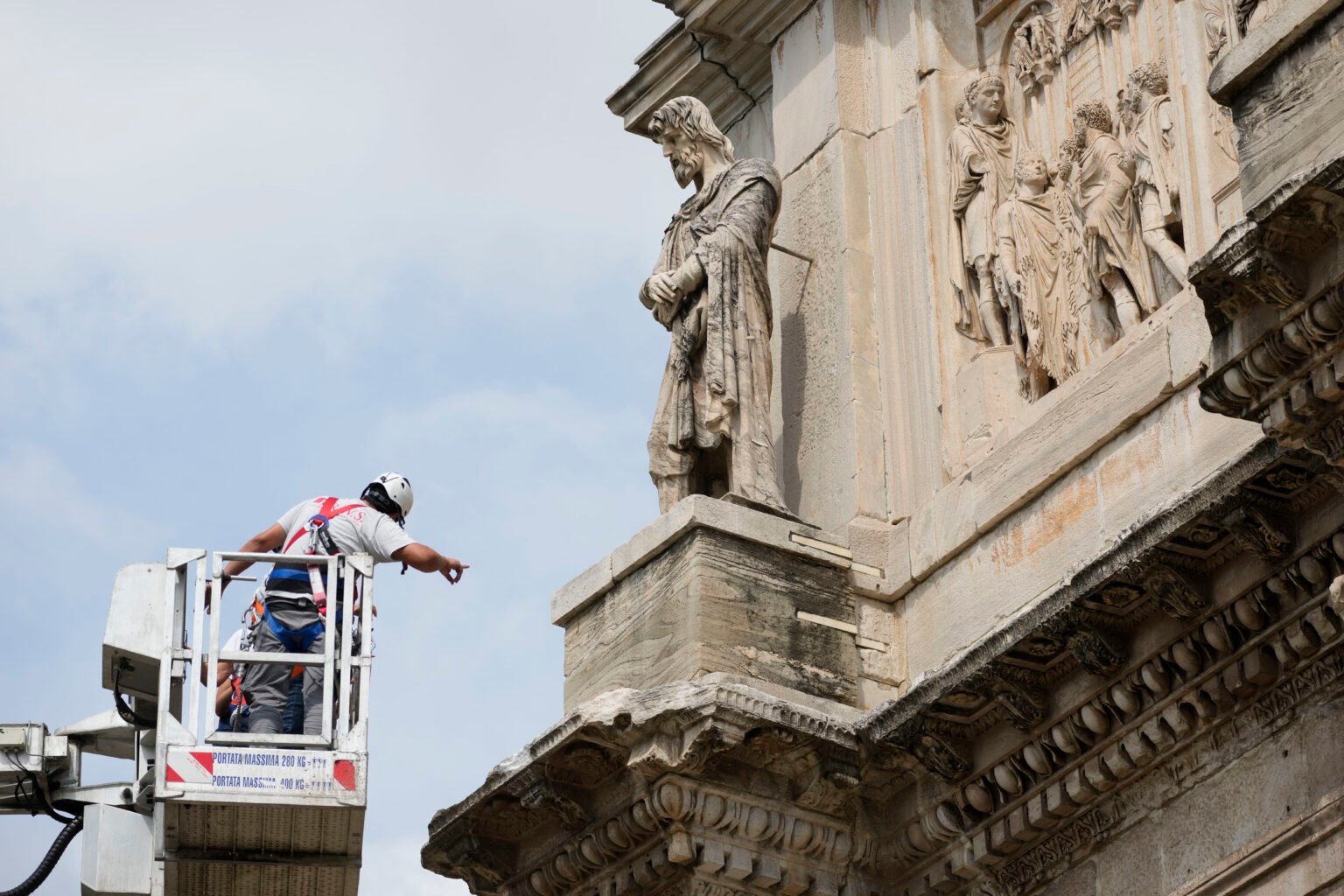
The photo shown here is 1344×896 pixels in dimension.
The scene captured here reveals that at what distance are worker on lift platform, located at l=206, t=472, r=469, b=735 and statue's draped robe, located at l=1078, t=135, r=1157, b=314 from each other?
9.52 feet

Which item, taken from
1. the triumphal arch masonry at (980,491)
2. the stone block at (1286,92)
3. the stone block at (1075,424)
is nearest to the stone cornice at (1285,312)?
the triumphal arch masonry at (980,491)

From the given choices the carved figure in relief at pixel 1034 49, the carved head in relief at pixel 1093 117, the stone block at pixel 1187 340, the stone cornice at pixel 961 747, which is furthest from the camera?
the carved figure in relief at pixel 1034 49

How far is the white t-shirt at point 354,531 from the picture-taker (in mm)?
11984

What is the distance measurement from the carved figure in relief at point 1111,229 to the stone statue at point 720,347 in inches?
55.7

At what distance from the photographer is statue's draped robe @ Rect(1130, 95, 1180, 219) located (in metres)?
11.5

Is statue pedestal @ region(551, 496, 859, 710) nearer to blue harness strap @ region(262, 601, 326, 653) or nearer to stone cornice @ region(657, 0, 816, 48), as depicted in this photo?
blue harness strap @ region(262, 601, 326, 653)

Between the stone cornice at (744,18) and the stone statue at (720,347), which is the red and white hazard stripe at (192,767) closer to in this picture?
the stone statue at (720,347)

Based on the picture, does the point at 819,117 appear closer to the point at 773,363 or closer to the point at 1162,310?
the point at 773,363

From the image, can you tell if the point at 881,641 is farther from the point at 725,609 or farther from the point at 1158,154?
the point at 1158,154

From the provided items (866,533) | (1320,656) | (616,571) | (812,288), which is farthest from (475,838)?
(1320,656)

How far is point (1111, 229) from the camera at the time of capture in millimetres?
11719

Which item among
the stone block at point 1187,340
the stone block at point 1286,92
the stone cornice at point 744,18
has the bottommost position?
the stone block at point 1286,92

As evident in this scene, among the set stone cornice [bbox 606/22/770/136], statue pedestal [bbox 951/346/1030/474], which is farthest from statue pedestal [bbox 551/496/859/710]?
stone cornice [bbox 606/22/770/136]

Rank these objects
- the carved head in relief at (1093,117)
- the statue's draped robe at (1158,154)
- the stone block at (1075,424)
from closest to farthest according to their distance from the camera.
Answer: the stone block at (1075,424) < the statue's draped robe at (1158,154) < the carved head in relief at (1093,117)
